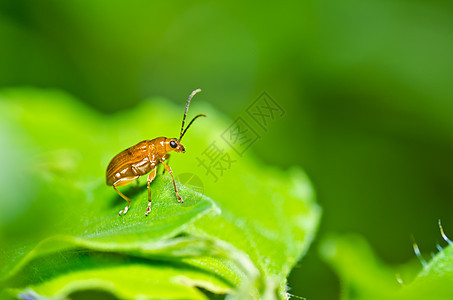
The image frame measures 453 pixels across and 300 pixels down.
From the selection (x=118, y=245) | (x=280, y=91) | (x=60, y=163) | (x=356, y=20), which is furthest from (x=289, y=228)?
(x=356, y=20)

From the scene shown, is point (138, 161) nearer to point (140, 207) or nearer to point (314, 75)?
point (140, 207)

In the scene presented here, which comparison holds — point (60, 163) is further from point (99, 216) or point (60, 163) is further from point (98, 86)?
point (98, 86)

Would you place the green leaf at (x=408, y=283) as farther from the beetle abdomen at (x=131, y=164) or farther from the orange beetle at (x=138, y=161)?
the beetle abdomen at (x=131, y=164)

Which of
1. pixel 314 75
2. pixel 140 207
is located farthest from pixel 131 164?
pixel 314 75

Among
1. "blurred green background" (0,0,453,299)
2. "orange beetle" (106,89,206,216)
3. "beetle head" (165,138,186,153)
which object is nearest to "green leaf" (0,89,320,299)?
"orange beetle" (106,89,206,216)

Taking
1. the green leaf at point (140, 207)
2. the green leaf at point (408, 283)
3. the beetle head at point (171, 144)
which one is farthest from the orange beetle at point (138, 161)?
the green leaf at point (408, 283)

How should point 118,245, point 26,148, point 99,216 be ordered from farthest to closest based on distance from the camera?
point 26,148 < point 99,216 < point 118,245
